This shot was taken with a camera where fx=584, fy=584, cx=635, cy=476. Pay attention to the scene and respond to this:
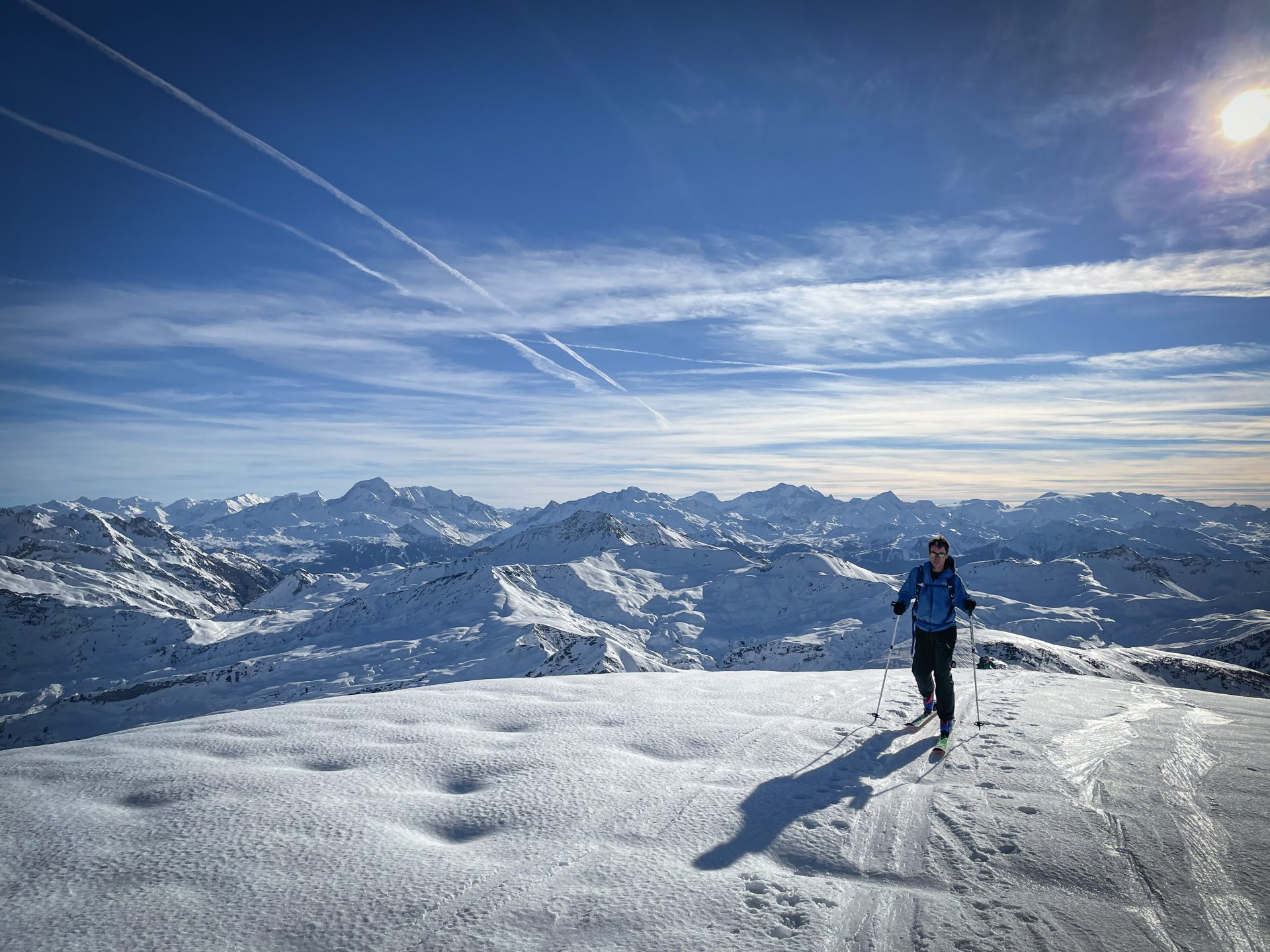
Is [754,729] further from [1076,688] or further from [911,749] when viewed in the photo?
[1076,688]

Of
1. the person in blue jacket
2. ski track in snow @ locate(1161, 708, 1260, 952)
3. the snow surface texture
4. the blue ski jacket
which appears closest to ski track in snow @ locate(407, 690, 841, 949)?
the snow surface texture

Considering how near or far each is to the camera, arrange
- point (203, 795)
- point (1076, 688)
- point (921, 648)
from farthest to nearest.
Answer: point (1076, 688) → point (921, 648) → point (203, 795)

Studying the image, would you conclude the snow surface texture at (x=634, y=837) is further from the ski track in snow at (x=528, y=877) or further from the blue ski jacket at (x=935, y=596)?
the blue ski jacket at (x=935, y=596)

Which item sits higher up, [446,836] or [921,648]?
[921,648]

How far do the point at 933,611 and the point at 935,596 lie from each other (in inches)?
9.5

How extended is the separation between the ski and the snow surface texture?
0.47 metres

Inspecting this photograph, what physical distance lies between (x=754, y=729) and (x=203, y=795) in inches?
253

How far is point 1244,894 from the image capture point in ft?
14.3

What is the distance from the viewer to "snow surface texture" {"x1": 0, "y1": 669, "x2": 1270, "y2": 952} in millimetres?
3924

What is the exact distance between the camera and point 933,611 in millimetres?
9164

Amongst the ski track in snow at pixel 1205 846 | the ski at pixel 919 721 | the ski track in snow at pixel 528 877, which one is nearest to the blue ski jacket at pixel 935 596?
the ski at pixel 919 721

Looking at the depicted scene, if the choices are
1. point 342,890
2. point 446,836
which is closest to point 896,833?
point 446,836

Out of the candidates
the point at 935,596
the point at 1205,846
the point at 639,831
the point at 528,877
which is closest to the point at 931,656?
the point at 935,596

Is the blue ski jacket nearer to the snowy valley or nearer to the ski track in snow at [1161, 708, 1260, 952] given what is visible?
the snowy valley
